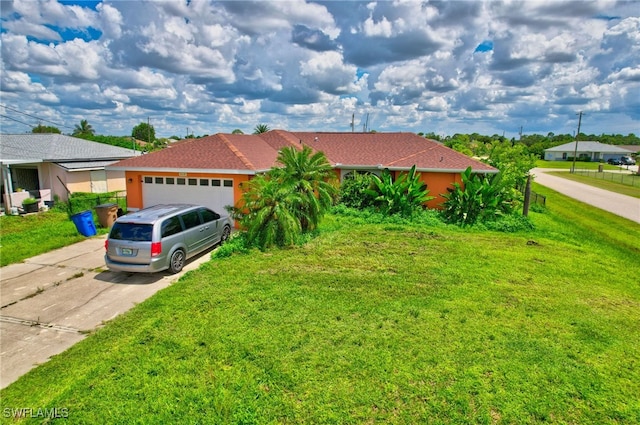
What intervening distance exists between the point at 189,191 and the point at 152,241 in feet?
22.7

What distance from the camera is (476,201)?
15938 millimetres

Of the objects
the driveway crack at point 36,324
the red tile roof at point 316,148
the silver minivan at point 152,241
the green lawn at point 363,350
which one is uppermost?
the red tile roof at point 316,148

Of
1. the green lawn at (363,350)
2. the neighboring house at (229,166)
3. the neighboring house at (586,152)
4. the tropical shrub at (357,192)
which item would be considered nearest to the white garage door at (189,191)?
the neighboring house at (229,166)

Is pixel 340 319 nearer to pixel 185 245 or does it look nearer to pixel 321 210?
pixel 185 245

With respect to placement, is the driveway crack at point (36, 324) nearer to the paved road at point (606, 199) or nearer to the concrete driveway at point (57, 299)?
the concrete driveway at point (57, 299)

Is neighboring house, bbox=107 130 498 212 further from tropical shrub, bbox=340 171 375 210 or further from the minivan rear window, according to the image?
the minivan rear window

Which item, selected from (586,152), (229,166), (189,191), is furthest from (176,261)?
(586,152)

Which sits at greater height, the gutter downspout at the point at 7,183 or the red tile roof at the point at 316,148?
the red tile roof at the point at 316,148

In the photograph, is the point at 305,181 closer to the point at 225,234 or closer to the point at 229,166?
the point at 225,234

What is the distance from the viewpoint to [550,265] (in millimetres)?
10484

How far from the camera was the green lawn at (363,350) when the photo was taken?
4703mm

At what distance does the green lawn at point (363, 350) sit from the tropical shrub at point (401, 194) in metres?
6.87

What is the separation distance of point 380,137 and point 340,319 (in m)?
18.6

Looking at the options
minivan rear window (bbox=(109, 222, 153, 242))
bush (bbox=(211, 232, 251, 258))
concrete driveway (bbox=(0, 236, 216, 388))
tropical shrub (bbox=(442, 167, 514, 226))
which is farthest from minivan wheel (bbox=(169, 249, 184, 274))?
tropical shrub (bbox=(442, 167, 514, 226))
